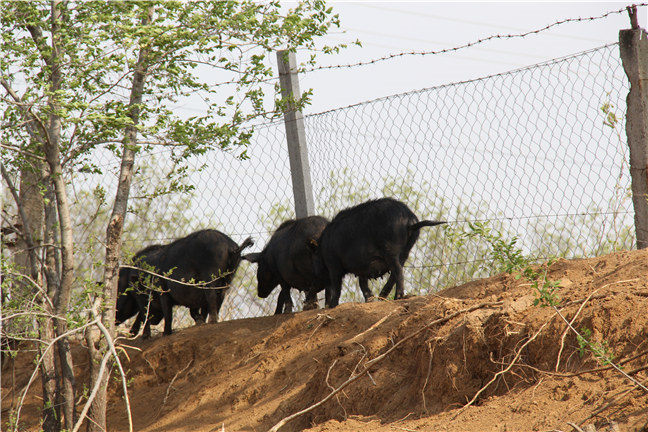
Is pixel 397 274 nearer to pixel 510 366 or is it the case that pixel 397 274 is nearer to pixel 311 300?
pixel 311 300

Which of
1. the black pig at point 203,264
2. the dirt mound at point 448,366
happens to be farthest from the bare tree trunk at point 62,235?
the black pig at point 203,264

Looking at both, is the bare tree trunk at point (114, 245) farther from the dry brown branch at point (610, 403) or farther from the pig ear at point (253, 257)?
the dry brown branch at point (610, 403)

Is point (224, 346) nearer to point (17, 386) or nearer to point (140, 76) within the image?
point (140, 76)

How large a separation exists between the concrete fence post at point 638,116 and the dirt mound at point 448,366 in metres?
0.91

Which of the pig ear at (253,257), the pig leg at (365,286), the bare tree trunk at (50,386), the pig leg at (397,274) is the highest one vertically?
the pig ear at (253,257)

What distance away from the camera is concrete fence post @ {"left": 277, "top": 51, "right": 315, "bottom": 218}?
758cm

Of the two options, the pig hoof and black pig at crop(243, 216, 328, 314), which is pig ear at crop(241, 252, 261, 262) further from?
the pig hoof

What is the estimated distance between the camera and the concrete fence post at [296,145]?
7.58m

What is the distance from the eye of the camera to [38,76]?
5086 millimetres

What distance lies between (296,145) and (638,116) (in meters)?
3.46

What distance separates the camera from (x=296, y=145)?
24.9ft

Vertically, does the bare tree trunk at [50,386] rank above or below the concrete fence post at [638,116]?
below

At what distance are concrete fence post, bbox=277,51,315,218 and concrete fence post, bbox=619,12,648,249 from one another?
3.32 meters

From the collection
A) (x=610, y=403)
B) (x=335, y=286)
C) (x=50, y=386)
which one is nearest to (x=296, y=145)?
(x=335, y=286)
